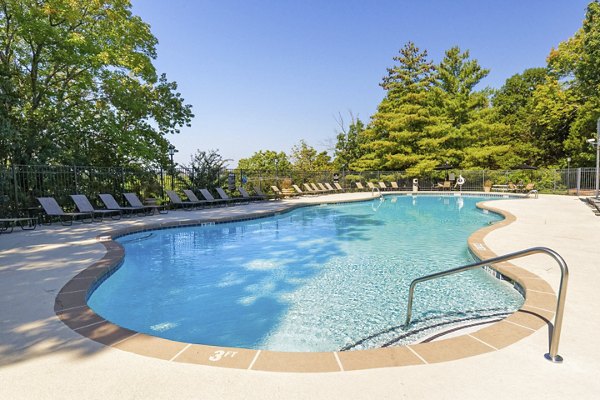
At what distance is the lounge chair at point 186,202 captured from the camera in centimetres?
1361

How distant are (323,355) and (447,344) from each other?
0.97m

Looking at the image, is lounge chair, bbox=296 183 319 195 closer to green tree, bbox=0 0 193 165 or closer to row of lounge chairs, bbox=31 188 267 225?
row of lounge chairs, bbox=31 188 267 225

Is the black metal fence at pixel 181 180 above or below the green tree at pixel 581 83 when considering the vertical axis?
below

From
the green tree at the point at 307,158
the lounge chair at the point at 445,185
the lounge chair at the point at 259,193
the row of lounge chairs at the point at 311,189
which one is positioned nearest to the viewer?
the lounge chair at the point at 259,193

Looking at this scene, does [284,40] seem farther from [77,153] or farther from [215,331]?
[215,331]

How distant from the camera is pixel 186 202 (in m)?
13.9

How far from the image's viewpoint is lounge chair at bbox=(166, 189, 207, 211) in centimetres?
1361

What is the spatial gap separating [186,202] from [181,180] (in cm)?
205

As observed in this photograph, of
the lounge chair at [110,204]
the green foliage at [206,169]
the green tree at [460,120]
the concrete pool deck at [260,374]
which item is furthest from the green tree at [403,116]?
the concrete pool deck at [260,374]

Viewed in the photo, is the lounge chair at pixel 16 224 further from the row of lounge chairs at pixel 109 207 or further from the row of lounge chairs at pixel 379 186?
the row of lounge chairs at pixel 379 186

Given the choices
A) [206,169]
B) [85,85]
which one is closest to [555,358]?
[206,169]

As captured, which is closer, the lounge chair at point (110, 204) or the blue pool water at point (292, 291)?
the blue pool water at point (292, 291)

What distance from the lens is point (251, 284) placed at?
523 cm

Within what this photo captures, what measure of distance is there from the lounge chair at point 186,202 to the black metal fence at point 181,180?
800 mm
